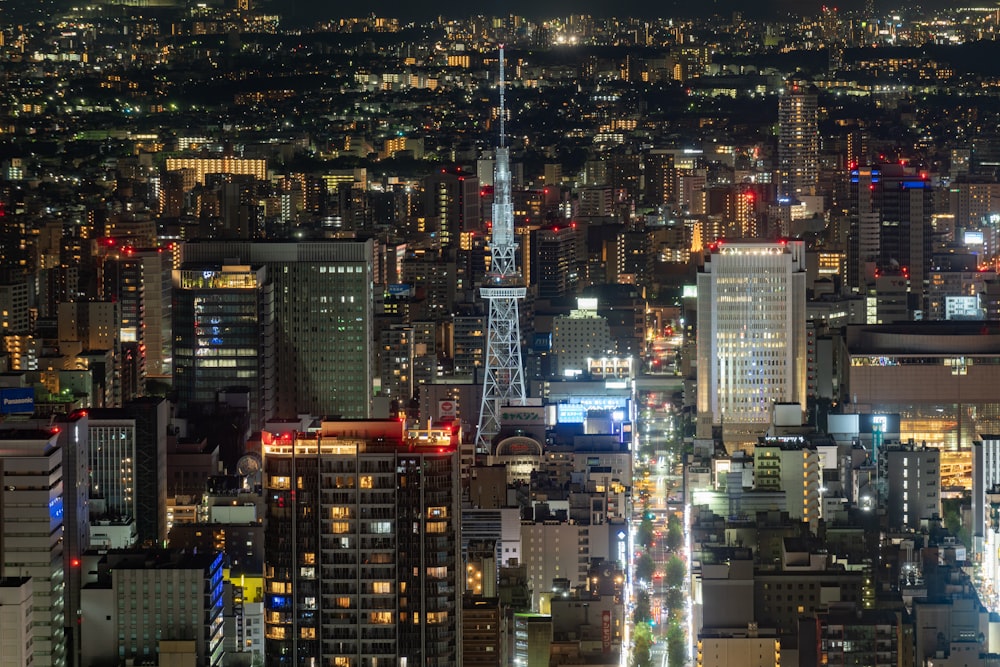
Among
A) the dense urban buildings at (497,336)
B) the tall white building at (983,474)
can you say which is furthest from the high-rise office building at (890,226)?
the tall white building at (983,474)

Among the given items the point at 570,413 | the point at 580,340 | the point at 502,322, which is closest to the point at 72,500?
the point at 570,413

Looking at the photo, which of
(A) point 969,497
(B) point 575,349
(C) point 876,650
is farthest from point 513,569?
(B) point 575,349

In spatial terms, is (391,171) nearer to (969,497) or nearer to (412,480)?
(969,497)

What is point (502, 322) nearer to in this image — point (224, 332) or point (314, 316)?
point (314, 316)

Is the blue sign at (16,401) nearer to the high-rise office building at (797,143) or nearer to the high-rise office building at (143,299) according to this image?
the high-rise office building at (143,299)

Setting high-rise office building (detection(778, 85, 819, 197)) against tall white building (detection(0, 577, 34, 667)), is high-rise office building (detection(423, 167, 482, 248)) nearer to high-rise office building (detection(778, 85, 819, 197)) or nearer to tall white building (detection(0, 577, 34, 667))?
high-rise office building (detection(778, 85, 819, 197))

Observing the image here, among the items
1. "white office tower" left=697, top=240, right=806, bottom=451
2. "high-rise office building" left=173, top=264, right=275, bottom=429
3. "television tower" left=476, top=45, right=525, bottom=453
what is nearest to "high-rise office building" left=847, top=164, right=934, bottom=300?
"television tower" left=476, top=45, right=525, bottom=453
